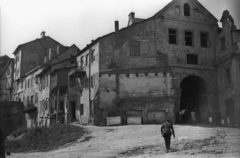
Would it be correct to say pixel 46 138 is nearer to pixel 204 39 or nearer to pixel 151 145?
pixel 151 145

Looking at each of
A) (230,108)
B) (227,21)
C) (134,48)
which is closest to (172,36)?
(134,48)

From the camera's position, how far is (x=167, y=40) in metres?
37.4

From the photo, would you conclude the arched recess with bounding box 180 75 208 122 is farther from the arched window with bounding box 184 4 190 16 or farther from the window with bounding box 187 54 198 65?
the arched window with bounding box 184 4 190 16

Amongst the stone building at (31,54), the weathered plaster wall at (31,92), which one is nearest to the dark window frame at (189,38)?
the weathered plaster wall at (31,92)

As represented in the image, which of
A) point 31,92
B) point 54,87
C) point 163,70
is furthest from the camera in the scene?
point 31,92

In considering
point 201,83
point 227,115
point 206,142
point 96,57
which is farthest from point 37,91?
point 206,142

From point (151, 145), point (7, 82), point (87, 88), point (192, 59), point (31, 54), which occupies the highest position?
point (31, 54)

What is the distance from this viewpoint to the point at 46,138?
30.3 m

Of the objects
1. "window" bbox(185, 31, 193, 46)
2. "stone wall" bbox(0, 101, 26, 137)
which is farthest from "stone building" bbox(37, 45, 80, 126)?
"window" bbox(185, 31, 193, 46)

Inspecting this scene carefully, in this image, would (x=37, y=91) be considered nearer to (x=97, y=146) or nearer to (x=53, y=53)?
(x=53, y=53)

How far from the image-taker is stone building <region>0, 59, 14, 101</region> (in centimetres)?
6419

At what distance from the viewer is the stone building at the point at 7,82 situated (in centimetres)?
6419

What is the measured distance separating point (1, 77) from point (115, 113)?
1637 inches

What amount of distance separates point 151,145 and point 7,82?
167 feet
